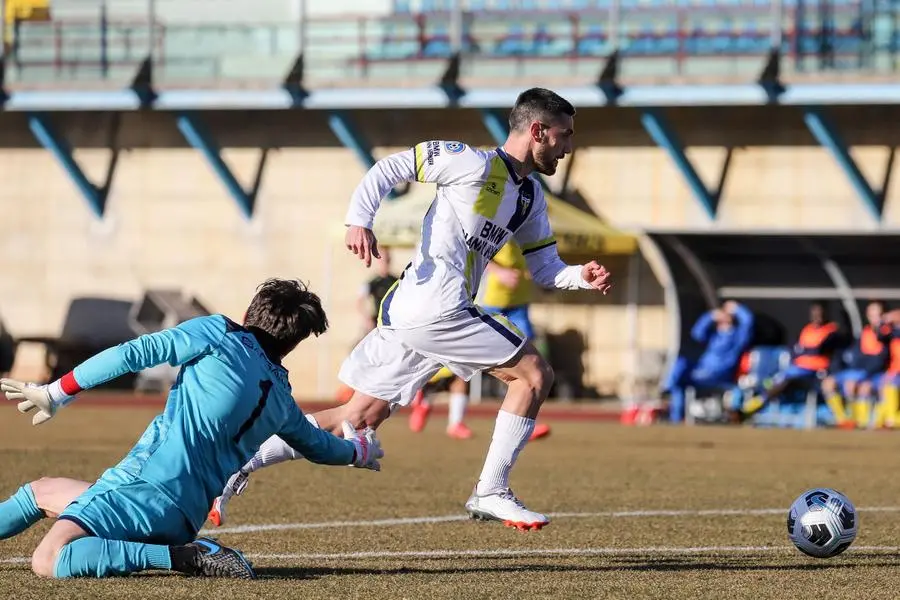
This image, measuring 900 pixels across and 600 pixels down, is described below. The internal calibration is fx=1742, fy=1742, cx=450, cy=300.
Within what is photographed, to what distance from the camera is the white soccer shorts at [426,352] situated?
7.49 m

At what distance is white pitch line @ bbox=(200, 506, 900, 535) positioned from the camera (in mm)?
8148

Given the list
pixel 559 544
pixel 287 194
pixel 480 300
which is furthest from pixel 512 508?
pixel 287 194

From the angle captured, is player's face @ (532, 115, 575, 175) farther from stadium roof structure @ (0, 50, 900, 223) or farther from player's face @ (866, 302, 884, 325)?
stadium roof structure @ (0, 50, 900, 223)

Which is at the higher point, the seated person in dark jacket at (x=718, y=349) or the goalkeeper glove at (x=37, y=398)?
the goalkeeper glove at (x=37, y=398)

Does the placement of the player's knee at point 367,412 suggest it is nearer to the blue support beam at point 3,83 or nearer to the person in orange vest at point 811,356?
the person in orange vest at point 811,356

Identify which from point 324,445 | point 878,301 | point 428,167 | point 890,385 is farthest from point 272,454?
point 878,301

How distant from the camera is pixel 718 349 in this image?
21234 mm

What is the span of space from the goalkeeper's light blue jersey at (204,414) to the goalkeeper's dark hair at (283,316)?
57 millimetres

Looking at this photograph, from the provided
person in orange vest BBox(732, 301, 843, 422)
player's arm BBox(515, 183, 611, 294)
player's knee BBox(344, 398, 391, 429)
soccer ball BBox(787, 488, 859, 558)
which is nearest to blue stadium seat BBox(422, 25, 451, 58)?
person in orange vest BBox(732, 301, 843, 422)

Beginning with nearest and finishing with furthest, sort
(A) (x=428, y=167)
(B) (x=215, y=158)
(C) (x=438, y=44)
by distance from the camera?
(A) (x=428, y=167) → (C) (x=438, y=44) → (B) (x=215, y=158)

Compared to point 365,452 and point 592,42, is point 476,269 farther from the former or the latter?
point 592,42

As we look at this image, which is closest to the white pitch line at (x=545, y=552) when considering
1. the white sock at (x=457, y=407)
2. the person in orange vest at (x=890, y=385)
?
the white sock at (x=457, y=407)

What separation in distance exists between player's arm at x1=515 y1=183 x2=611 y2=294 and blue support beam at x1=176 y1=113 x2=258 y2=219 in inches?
771

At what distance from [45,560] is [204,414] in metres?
0.73
